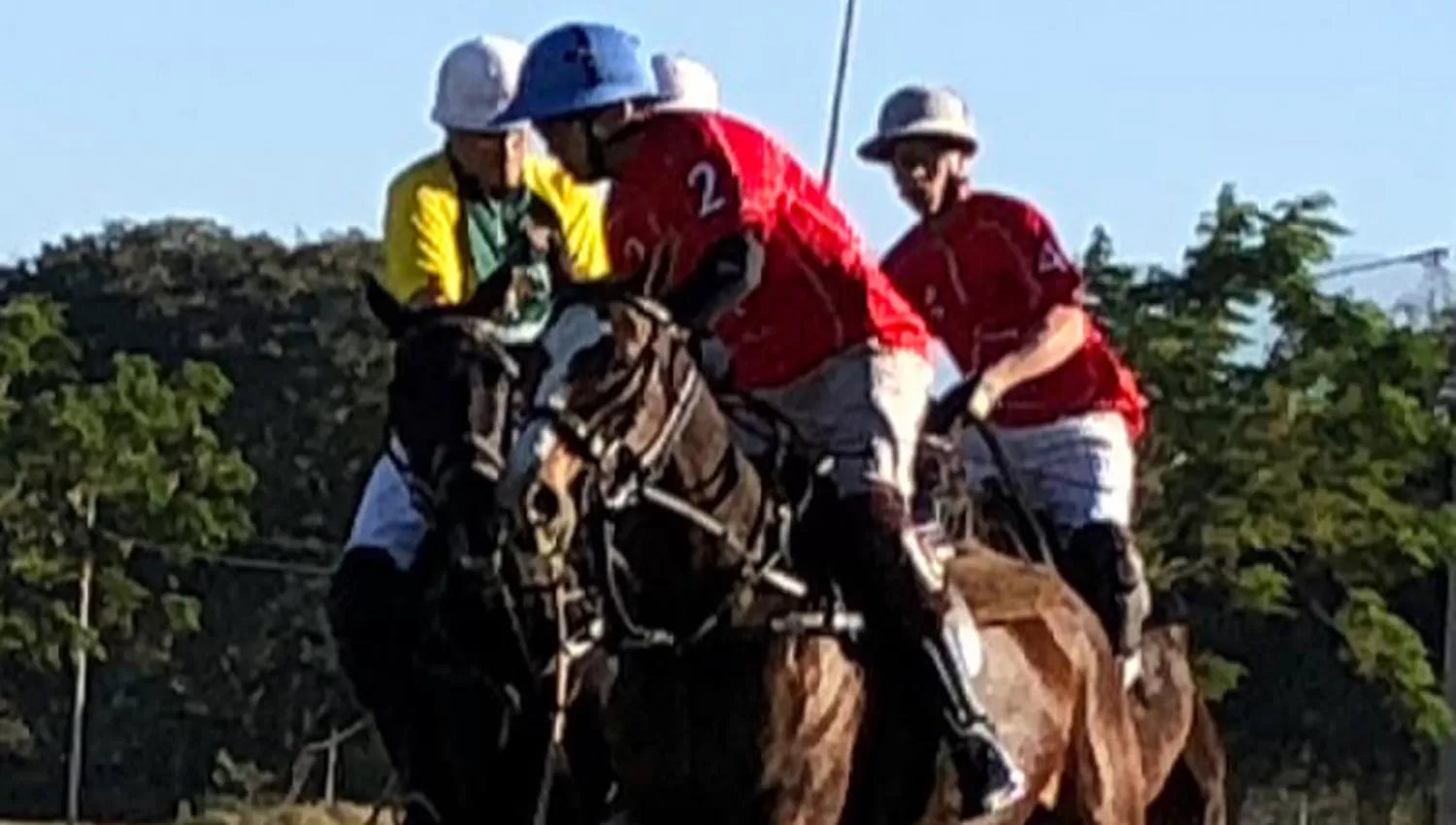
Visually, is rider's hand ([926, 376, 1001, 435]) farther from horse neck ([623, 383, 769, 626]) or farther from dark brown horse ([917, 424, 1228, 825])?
horse neck ([623, 383, 769, 626])

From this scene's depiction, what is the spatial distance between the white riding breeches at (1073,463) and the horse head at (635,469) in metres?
3.82

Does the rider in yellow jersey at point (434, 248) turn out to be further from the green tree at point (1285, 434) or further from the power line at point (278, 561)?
the power line at point (278, 561)

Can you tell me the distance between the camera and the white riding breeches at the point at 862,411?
1222 centimetres

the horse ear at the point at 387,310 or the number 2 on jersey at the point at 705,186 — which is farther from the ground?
the number 2 on jersey at the point at 705,186

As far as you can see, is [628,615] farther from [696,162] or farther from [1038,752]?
[1038,752]

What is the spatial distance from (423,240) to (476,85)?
47 cm

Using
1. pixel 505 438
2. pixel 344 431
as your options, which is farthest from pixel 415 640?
pixel 344 431

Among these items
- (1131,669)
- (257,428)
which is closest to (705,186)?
(1131,669)

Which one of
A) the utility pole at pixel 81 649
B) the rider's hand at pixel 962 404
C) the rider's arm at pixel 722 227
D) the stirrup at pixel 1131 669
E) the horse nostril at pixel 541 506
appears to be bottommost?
the utility pole at pixel 81 649

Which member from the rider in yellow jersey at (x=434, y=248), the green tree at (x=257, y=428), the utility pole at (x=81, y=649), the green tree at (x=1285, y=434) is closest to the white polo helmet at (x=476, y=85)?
the rider in yellow jersey at (x=434, y=248)

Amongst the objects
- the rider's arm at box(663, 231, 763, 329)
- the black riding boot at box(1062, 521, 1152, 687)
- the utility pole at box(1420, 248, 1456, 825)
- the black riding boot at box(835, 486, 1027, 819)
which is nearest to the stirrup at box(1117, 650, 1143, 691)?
the black riding boot at box(1062, 521, 1152, 687)

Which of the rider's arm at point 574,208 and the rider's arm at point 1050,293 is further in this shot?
the rider's arm at point 1050,293

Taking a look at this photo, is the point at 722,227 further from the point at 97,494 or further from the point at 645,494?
the point at 97,494

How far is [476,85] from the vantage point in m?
13.0
